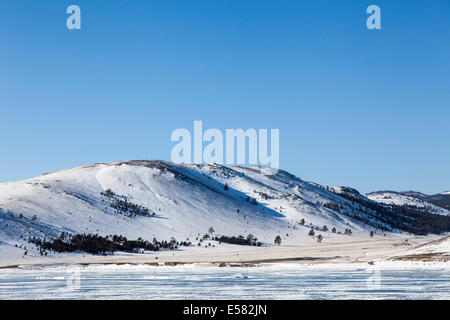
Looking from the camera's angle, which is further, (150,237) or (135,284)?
(150,237)

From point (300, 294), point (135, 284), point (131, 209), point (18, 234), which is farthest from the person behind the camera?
point (131, 209)

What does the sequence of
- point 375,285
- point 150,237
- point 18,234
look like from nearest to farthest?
Answer: point 375,285 → point 18,234 → point 150,237

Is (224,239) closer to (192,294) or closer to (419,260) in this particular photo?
(419,260)

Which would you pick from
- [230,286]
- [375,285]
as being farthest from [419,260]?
[230,286]

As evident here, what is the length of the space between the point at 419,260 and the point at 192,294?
50.3 metres

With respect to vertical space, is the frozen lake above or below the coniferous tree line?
above

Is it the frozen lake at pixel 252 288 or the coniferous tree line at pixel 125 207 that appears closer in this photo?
the frozen lake at pixel 252 288

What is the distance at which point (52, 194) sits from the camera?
17400 cm

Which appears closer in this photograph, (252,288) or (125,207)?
(252,288)

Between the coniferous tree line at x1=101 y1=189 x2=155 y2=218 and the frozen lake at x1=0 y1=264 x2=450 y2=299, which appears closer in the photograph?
the frozen lake at x1=0 y1=264 x2=450 y2=299

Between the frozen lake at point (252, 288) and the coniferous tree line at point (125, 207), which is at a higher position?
the frozen lake at point (252, 288)

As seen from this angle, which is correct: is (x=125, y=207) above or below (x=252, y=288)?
below
